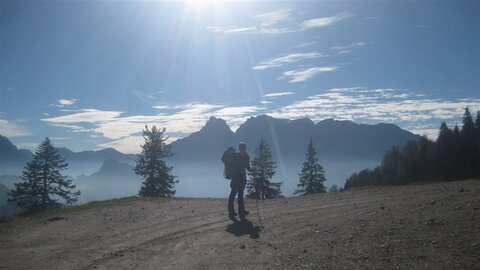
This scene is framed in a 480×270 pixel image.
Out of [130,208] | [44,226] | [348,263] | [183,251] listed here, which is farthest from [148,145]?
[348,263]

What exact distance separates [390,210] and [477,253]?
4.65 metres

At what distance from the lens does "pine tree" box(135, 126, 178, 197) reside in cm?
4834

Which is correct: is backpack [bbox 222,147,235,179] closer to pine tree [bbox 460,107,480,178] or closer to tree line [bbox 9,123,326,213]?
tree line [bbox 9,123,326,213]

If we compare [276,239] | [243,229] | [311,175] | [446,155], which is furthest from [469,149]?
[276,239]

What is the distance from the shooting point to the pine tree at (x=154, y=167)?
48344 millimetres

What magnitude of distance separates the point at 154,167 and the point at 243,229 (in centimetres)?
3805

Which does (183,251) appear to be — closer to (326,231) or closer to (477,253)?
(326,231)

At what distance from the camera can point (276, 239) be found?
10273 millimetres

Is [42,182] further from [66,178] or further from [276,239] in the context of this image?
[276,239]

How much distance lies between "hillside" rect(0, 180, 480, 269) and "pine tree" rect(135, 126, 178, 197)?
1272 inches

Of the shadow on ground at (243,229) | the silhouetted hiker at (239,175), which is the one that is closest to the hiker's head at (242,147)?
the silhouetted hiker at (239,175)

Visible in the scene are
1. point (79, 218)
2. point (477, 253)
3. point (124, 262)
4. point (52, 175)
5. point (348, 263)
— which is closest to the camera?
point (477, 253)

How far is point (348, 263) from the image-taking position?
302 inches

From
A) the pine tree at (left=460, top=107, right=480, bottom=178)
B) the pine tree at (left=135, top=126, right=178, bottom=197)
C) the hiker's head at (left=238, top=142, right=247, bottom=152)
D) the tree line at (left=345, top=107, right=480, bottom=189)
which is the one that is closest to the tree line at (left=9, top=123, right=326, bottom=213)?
the pine tree at (left=135, top=126, right=178, bottom=197)
